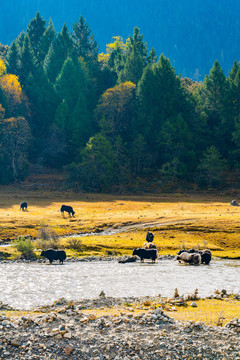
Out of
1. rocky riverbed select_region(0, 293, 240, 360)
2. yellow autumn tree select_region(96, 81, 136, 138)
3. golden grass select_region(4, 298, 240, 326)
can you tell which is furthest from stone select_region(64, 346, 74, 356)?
yellow autumn tree select_region(96, 81, 136, 138)

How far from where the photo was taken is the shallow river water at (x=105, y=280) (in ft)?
79.9

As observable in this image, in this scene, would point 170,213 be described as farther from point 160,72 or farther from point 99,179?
point 160,72

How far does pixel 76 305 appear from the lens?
827 inches

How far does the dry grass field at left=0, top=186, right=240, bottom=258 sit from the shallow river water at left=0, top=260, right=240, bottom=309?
629 centimetres

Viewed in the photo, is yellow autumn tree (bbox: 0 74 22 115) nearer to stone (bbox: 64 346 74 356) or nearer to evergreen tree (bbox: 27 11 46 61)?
evergreen tree (bbox: 27 11 46 61)

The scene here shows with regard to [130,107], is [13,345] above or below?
below

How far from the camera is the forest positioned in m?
89.8

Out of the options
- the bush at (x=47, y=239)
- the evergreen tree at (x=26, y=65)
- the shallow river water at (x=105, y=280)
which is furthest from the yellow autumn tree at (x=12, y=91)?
the shallow river water at (x=105, y=280)

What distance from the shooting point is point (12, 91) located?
101 meters

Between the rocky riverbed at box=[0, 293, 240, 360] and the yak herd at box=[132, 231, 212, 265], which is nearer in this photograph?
the rocky riverbed at box=[0, 293, 240, 360]

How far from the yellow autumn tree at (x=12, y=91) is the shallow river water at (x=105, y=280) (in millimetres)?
72076

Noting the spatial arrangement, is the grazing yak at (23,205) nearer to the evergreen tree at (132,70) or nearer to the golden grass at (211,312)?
the golden grass at (211,312)

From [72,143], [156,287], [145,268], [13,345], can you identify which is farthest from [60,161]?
[13,345]

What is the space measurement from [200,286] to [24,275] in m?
11.3
